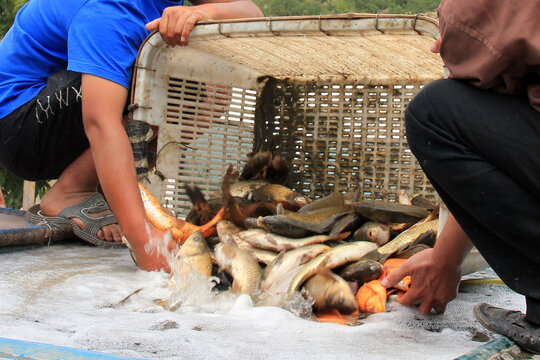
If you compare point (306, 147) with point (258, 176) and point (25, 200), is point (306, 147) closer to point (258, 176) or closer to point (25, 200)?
point (258, 176)

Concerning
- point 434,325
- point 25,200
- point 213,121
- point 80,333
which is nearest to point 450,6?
point 434,325

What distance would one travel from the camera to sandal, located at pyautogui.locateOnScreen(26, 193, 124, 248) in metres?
3.33

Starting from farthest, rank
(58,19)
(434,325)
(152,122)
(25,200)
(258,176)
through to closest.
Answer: (25,200) < (258,176) < (152,122) < (58,19) < (434,325)

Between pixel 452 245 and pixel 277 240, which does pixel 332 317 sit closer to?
pixel 452 245

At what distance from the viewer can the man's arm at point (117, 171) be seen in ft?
8.55

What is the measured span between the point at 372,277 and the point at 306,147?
1874 mm

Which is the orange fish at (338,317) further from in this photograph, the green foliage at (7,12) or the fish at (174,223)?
the green foliage at (7,12)

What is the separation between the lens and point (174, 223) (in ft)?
9.46

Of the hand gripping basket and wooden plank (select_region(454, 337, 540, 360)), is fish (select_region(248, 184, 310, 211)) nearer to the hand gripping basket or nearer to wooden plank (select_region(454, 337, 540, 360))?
the hand gripping basket

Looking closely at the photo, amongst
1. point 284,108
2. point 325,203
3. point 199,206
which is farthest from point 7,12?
point 325,203

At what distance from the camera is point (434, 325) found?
6.21 feet

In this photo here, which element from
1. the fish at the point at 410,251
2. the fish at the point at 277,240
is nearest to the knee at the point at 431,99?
the fish at the point at 410,251

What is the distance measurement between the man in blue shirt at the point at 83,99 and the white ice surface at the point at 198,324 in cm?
45

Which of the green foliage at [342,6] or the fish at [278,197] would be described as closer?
the fish at [278,197]
